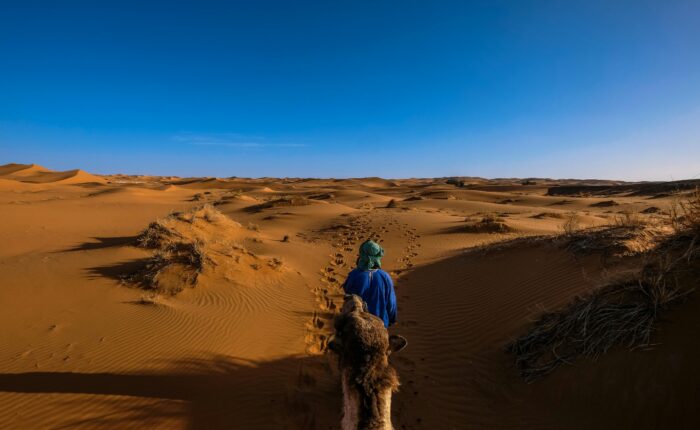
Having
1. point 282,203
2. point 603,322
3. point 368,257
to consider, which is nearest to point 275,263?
point 368,257

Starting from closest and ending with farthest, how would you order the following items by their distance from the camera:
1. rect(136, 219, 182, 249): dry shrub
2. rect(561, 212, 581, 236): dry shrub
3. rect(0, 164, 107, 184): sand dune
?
1. rect(561, 212, 581, 236): dry shrub
2. rect(136, 219, 182, 249): dry shrub
3. rect(0, 164, 107, 184): sand dune

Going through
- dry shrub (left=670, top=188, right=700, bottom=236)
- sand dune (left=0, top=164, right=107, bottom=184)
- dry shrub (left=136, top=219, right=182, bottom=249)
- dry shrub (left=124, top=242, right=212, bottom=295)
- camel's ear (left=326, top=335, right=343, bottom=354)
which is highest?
sand dune (left=0, top=164, right=107, bottom=184)

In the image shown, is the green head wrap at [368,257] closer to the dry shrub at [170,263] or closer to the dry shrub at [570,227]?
the dry shrub at [170,263]

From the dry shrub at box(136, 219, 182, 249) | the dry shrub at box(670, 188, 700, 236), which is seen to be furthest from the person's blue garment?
the dry shrub at box(136, 219, 182, 249)

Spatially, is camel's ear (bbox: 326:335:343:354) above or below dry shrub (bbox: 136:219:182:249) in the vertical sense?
above

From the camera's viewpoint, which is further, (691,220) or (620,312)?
(691,220)

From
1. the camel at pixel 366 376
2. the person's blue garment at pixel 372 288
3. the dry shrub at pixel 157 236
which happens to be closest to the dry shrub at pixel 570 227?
the person's blue garment at pixel 372 288

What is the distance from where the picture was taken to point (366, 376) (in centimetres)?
160

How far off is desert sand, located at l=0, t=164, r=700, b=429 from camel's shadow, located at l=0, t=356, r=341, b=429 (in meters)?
0.02

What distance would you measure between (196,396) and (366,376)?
126 inches

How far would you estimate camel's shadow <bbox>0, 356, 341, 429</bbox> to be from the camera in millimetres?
3482

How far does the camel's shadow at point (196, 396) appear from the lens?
3482mm

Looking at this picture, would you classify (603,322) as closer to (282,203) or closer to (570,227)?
(570,227)

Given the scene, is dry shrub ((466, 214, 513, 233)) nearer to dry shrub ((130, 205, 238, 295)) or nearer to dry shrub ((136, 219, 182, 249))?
dry shrub ((130, 205, 238, 295))
